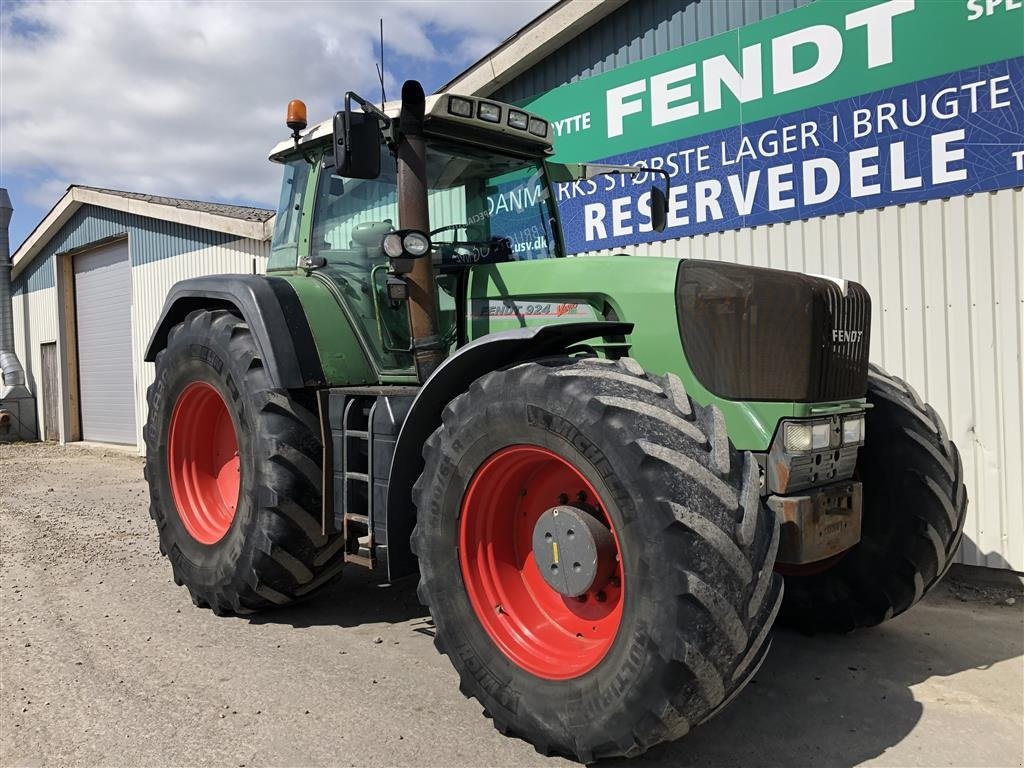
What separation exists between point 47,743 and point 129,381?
12.5 metres

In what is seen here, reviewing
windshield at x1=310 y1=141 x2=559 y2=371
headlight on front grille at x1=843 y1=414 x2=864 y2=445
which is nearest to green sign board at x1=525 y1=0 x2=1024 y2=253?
windshield at x1=310 y1=141 x2=559 y2=371

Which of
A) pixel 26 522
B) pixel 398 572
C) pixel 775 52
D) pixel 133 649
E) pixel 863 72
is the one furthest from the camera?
pixel 26 522

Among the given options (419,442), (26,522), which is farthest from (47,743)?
(26,522)

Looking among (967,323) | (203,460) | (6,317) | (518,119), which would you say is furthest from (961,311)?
(6,317)

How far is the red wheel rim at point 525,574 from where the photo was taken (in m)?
2.97

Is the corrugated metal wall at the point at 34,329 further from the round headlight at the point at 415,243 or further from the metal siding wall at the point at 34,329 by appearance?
the round headlight at the point at 415,243

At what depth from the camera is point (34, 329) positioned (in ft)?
57.3

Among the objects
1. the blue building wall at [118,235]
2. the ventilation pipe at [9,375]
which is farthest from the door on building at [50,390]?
the blue building wall at [118,235]

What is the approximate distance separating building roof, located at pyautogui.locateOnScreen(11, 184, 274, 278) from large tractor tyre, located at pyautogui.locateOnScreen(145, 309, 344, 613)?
576 centimetres

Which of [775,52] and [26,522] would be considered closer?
[775,52]

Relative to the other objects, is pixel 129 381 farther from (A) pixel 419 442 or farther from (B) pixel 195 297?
(A) pixel 419 442

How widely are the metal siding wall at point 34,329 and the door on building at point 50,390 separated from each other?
0.12 meters

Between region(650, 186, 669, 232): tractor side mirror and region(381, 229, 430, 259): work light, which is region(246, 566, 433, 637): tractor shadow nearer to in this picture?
region(381, 229, 430, 259): work light

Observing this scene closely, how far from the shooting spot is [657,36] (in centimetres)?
654
